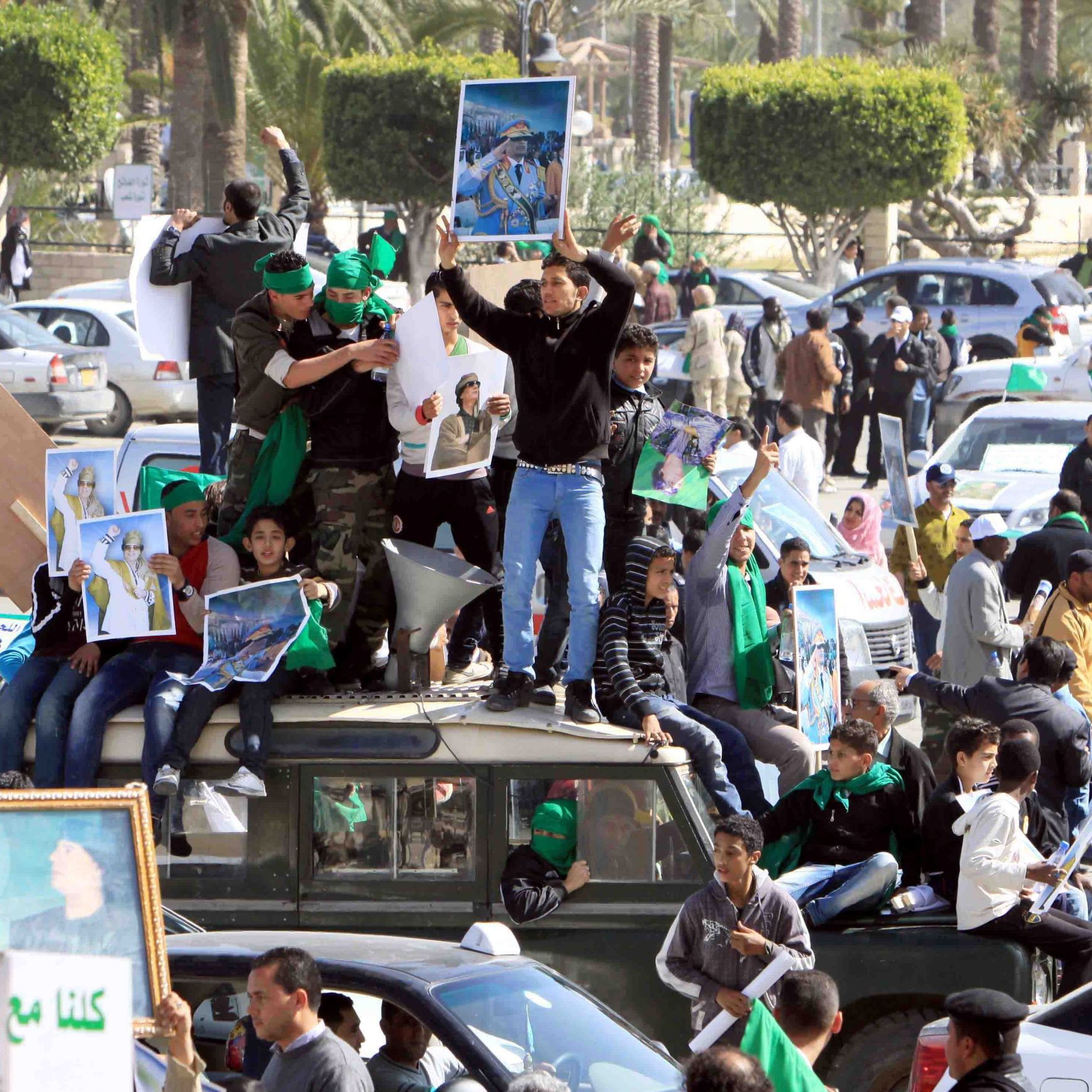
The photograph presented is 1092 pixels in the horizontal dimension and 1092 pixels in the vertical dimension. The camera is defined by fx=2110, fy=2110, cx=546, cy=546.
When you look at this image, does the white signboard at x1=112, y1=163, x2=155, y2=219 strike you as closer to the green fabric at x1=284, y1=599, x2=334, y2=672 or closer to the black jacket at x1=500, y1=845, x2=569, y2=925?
the green fabric at x1=284, y1=599, x2=334, y2=672

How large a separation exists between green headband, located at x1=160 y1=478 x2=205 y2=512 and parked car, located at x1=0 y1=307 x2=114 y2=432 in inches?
612

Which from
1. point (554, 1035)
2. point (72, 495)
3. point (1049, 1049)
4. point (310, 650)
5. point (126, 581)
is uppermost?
point (72, 495)

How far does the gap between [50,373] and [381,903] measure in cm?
1716

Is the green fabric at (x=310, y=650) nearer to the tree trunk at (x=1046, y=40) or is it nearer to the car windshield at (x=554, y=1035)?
the car windshield at (x=554, y=1035)

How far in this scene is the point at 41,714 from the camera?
7.77m

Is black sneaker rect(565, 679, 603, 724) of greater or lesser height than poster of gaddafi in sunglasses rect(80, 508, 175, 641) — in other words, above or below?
below

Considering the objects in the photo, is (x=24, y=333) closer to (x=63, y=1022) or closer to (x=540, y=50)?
(x=540, y=50)

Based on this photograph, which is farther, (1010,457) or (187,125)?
(187,125)

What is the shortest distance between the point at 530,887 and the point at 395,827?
55 cm

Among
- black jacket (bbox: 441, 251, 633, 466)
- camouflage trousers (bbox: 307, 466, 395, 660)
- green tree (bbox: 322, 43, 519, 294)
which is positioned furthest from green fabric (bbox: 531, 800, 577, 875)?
green tree (bbox: 322, 43, 519, 294)

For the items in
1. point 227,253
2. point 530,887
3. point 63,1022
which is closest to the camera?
point 63,1022

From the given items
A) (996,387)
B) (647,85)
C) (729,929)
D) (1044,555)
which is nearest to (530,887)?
(729,929)

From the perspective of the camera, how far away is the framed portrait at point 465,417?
848cm

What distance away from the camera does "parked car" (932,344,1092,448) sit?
2244 cm
